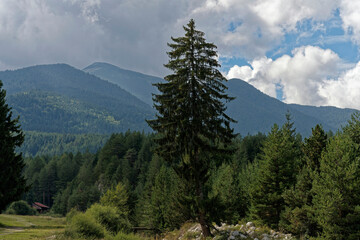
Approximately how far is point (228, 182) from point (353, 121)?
61.3 ft

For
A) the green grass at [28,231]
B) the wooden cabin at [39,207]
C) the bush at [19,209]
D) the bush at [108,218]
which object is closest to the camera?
the green grass at [28,231]

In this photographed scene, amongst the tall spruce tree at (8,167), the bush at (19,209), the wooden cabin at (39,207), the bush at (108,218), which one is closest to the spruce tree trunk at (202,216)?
the bush at (108,218)

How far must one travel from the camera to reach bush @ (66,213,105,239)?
14.6m

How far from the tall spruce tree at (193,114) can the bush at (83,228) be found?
23.5 feet

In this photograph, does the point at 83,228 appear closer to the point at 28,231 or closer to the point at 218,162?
the point at 218,162

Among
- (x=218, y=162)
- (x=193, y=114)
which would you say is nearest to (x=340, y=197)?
(x=218, y=162)

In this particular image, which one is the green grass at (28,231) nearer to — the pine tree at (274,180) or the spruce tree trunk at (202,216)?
the spruce tree trunk at (202,216)

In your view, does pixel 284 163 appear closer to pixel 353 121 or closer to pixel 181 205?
pixel 353 121

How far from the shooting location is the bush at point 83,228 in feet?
47.9

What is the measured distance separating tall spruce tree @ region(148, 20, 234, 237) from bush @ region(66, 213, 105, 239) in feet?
23.5

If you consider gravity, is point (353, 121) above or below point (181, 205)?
above

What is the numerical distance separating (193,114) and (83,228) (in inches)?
418

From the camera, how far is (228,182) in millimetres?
41656

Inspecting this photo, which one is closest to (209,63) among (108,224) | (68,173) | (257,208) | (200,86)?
(200,86)
